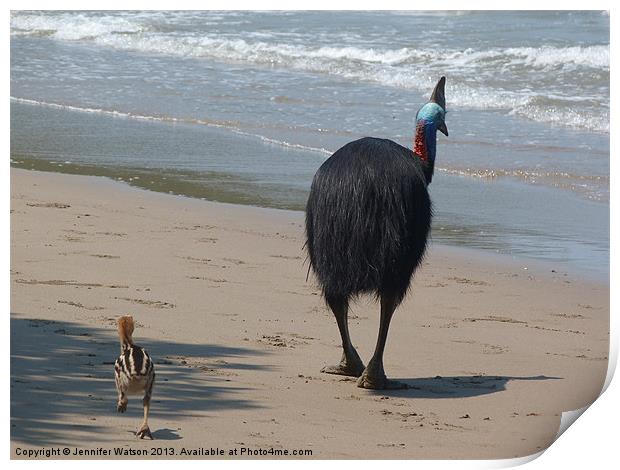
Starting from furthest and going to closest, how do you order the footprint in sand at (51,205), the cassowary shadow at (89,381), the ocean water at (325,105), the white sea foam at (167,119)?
the white sea foam at (167,119)
the ocean water at (325,105)
the footprint in sand at (51,205)
the cassowary shadow at (89,381)

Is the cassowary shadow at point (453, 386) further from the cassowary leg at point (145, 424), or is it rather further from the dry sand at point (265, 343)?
the cassowary leg at point (145, 424)

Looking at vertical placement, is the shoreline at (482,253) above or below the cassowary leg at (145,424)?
above

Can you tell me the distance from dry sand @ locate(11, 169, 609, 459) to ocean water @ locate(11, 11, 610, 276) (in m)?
1.28

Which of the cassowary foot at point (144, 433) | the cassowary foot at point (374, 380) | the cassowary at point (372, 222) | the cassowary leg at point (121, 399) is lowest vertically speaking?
the cassowary foot at point (374, 380)

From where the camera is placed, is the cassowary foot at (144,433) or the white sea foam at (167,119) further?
the white sea foam at (167,119)

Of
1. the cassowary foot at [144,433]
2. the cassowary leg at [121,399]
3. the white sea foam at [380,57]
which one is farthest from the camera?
the white sea foam at [380,57]

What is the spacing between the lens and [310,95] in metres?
17.2

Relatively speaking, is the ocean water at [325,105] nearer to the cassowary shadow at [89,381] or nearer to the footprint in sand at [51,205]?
the footprint in sand at [51,205]

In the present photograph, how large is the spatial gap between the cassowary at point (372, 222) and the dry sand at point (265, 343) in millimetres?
543

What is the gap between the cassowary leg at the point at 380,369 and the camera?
6.23 m

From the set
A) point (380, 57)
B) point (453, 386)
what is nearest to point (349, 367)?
point (453, 386)

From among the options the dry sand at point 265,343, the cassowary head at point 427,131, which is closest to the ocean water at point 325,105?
the dry sand at point 265,343

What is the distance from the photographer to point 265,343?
6746 mm

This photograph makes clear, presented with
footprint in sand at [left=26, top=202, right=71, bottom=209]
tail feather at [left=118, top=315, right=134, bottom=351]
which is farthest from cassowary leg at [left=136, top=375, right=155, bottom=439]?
footprint in sand at [left=26, top=202, right=71, bottom=209]
